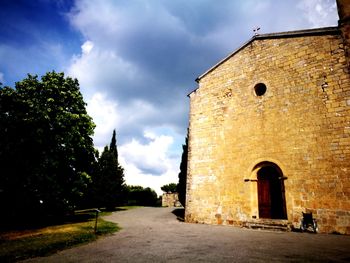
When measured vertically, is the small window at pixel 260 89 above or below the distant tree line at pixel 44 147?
above


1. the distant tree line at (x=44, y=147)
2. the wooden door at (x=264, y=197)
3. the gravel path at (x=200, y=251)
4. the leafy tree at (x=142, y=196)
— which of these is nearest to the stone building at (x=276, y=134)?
the wooden door at (x=264, y=197)

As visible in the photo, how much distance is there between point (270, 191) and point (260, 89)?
516 cm

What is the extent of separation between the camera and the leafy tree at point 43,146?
33.8 feet

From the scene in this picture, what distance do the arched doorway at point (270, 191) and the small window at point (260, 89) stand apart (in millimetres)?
3632

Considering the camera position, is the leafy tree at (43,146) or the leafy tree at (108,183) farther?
the leafy tree at (108,183)

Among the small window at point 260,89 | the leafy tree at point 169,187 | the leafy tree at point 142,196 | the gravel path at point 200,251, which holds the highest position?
the small window at point 260,89

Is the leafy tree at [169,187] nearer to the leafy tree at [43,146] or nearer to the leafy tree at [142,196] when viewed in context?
the leafy tree at [142,196]

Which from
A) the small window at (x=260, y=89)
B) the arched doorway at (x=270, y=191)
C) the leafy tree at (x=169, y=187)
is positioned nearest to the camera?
the arched doorway at (x=270, y=191)

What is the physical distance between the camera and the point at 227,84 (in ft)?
43.1

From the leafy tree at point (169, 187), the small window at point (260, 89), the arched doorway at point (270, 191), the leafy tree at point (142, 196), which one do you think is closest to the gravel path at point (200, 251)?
the arched doorway at point (270, 191)

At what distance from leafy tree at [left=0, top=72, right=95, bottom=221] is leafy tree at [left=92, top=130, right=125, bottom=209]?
26.5 feet

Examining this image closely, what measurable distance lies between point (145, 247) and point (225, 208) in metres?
6.23

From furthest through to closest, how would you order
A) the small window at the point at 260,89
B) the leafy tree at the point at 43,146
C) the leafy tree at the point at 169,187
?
the leafy tree at the point at 169,187 → the small window at the point at 260,89 → the leafy tree at the point at 43,146

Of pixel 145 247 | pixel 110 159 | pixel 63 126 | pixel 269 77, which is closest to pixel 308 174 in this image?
pixel 269 77
